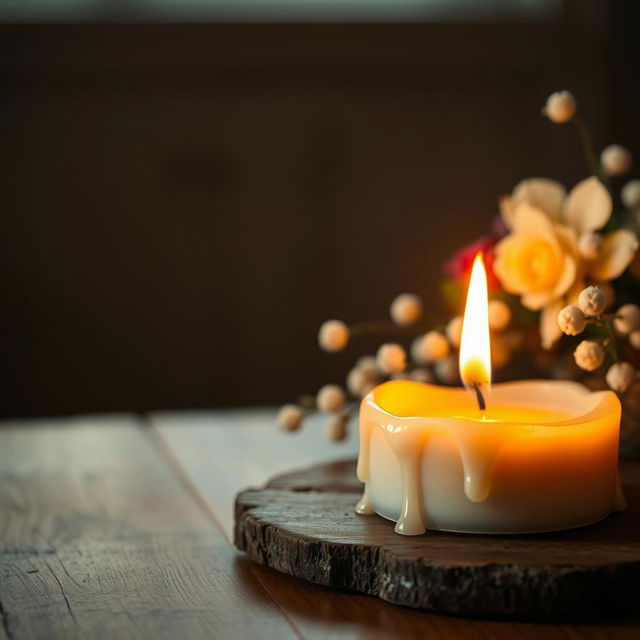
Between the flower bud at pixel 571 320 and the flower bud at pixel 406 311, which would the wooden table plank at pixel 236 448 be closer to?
the flower bud at pixel 406 311

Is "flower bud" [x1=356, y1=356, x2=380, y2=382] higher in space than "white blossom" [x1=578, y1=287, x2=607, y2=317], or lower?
lower

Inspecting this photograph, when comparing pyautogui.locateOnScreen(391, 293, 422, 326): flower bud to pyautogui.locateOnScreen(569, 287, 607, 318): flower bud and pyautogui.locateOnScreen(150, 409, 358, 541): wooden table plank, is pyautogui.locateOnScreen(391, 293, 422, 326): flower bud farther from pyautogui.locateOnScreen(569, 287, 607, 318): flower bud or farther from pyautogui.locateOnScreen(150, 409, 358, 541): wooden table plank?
pyautogui.locateOnScreen(569, 287, 607, 318): flower bud

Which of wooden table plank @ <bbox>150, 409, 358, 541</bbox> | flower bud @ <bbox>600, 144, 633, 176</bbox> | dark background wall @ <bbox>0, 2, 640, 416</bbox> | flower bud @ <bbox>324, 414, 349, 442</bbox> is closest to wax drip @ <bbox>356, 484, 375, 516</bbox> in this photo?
wooden table plank @ <bbox>150, 409, 358, 541</bbox>

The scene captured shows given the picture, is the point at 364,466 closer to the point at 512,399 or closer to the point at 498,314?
the point at 512,399

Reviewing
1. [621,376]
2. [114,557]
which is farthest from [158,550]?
[621,376]

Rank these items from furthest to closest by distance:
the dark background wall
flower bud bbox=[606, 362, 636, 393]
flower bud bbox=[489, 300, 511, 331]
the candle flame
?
the dark background wall < flower bud bbox=[489, 300, 511, 331] < flower bud bbox=[606, 362, 636, 393] < the candle flame

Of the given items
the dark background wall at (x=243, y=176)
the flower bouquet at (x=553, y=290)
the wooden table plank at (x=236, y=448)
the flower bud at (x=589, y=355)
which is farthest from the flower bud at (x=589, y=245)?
the dark background wall at (x=243, y=176)

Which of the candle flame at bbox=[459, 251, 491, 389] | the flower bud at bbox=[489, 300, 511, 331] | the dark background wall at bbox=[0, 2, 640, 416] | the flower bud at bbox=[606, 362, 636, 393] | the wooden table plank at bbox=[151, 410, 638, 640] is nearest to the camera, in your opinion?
the wooden table plank at bbox=[151, 410, 638, 640]
